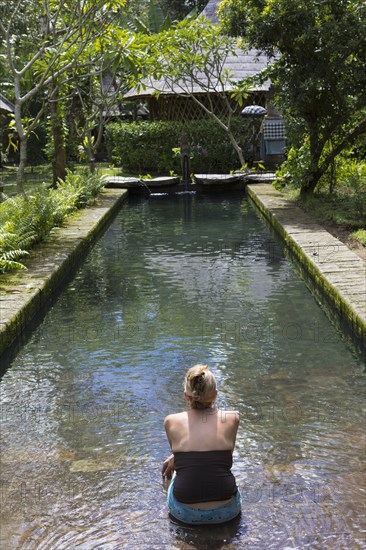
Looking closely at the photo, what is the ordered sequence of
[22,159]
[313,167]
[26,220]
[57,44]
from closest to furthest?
[26,220] → [22,159] → [57,44] → [313,167]

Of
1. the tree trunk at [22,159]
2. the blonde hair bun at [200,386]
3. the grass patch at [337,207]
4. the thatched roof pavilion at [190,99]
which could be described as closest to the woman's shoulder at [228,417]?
the blonde hair bun at [200,386]

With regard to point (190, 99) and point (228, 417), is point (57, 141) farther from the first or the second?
point (228, 417)

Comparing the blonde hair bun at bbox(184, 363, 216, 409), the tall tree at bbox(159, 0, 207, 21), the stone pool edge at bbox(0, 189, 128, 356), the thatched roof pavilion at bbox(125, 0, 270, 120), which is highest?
the tall tree at bbox(159, 0, 207, 21)

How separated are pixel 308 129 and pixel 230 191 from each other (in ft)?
18.5

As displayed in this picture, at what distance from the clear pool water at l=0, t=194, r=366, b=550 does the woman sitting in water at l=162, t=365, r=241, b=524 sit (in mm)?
188

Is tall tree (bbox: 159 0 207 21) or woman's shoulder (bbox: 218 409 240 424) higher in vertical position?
tall tree (bbox: 159 0 207 21)

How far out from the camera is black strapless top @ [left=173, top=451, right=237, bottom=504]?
4.14 meters

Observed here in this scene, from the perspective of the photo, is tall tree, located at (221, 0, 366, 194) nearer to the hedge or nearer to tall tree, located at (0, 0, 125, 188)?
tall tree, located at (0, 0, 125, 188)

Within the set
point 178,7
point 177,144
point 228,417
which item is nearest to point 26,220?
point 228,417

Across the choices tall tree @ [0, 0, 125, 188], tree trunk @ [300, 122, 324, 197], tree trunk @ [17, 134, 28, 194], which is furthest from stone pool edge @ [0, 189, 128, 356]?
tree trunk @ [300, 122, 324, 197]

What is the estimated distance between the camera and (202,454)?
13.7ft

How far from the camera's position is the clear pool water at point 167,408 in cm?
452

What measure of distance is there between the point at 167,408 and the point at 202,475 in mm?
2191

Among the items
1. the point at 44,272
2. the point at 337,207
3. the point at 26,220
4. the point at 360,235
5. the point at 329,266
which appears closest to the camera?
the point at 329,266
